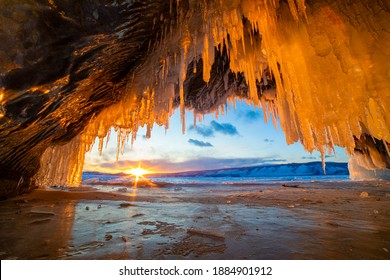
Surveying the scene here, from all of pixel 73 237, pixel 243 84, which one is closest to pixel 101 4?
pixel 73 237

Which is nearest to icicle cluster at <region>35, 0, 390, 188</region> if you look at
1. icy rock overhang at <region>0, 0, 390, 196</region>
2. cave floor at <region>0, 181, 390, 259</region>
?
icy rock overhang at <region>0, 0, 390, 196</region>

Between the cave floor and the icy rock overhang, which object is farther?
the icy rock overhang

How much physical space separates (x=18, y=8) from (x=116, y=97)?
10.6 feet

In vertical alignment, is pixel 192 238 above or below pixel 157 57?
below

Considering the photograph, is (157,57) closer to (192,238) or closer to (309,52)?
(309,52)

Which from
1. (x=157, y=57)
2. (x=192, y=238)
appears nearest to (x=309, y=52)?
(x=157, y=57)

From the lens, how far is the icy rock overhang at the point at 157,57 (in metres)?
2.90

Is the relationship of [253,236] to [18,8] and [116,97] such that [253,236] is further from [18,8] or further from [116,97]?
[116,97]

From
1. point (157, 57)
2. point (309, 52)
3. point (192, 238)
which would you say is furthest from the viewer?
point (157, 57)

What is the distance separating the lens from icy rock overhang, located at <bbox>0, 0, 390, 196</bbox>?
2.90 metres

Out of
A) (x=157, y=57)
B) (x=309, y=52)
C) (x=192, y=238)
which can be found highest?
(x=157, y=57)

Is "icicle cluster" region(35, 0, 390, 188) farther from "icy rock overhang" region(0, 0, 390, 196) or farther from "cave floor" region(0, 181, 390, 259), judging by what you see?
"cave floor" region(0, 181, 390, 259)

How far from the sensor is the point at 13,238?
7.13 ft

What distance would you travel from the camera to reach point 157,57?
466 centimetres
